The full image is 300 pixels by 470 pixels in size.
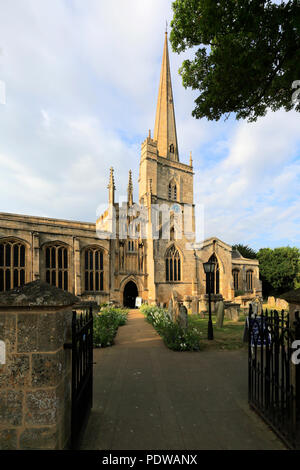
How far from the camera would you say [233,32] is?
6.36 metres

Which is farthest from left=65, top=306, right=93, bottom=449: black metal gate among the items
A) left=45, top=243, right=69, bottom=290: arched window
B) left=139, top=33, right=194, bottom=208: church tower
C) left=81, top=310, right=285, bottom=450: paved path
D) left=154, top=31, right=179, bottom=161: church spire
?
left=154, top=31, right=179, bottom=161: church spire

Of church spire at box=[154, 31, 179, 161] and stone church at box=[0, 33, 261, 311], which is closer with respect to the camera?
stone church at box=[0, 33, 261, 311]

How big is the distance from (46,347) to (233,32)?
823 centimetres

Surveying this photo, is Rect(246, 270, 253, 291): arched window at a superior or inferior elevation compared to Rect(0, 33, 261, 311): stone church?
inferior

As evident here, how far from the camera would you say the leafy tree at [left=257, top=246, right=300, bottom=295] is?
39.4 meters

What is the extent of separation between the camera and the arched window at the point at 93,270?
2331cm

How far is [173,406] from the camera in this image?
3.90 metres

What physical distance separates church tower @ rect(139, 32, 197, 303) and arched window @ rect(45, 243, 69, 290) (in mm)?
9051

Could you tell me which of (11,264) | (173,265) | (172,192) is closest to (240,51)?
(11,264)

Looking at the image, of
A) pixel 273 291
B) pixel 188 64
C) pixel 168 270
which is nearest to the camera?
pixel 188 64

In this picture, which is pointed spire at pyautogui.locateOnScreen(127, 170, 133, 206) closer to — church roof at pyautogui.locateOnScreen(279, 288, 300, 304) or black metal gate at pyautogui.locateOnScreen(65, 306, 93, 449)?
black metal gate at pyautogui.locateOnScreen(65, 306, 93, 449)

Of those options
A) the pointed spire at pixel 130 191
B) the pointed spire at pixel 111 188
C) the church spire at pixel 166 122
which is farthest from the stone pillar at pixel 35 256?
the church spire at pixel 166 122
